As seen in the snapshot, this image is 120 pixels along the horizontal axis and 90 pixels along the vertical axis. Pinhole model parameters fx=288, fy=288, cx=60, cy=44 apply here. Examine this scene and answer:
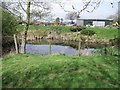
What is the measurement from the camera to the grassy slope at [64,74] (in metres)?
9.36

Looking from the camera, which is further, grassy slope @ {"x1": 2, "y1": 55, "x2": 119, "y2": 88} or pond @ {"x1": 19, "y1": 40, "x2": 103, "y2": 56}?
pond @ {"x1": 19, "y1": 40, "x2": 103, "y2": 56}

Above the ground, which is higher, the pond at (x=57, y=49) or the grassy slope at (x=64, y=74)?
the grassy slope at (x=64, y=74)

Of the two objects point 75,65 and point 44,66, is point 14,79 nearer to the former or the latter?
point 44,66

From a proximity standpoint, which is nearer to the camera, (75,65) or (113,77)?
(113,77)

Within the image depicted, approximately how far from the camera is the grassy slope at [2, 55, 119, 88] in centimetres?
936

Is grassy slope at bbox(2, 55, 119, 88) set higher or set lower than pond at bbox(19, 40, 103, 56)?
higher

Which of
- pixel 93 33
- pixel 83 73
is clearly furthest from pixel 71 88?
pixel 93 33

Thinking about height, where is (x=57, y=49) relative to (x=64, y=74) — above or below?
below

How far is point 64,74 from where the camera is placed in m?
10.1

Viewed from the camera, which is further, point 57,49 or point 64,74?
point 57,49

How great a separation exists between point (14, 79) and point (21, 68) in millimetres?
1368

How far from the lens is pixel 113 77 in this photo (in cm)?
988

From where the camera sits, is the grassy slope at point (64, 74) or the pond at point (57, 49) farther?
the pond at point (57, 49)

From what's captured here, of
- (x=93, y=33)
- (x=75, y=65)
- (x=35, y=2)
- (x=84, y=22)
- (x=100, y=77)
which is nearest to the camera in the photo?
(x=100, y=77)
